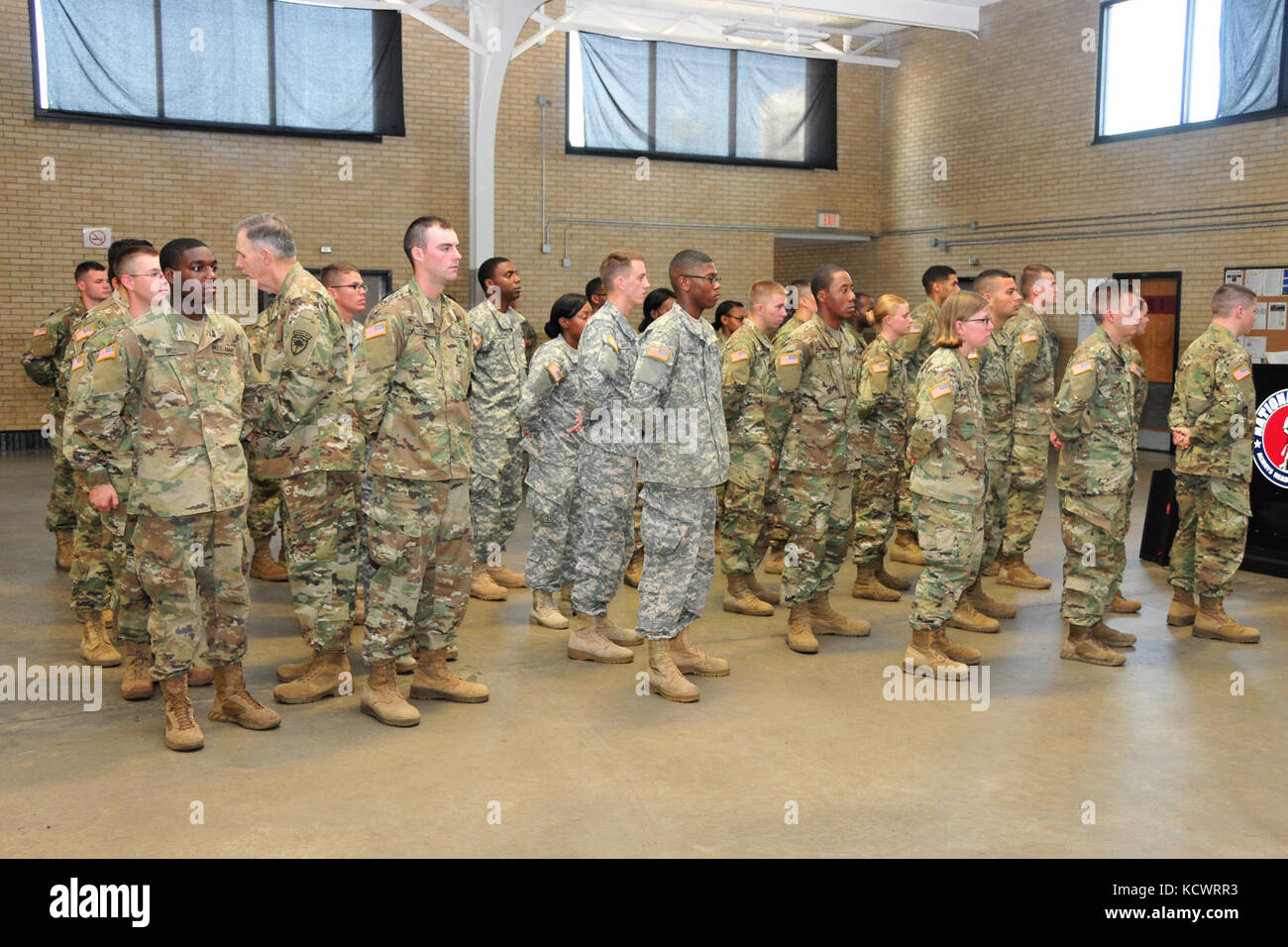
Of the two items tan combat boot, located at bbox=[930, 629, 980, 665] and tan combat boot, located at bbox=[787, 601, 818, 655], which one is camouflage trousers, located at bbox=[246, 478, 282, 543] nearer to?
tan combat boot, located at bbox=[787, 601, 818, 655]

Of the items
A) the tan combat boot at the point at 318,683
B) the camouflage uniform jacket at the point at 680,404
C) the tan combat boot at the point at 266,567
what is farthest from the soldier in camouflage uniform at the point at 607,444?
the tan combat boot at the point at 266,567

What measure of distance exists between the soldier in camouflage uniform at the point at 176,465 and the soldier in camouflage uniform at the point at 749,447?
9.00 ft

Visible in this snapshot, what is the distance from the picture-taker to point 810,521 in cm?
514

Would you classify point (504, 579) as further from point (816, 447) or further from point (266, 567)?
point (816, 447)

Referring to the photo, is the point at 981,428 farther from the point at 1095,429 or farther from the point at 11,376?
the point at 11,376

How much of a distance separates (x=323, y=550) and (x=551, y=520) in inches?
53.1

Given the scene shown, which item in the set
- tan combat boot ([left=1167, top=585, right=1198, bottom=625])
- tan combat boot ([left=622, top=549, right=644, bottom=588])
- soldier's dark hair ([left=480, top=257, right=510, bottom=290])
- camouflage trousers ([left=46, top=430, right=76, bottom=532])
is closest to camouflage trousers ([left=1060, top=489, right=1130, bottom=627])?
tan combat boot ([left=1167, top=585, right=1198, bottom=625])

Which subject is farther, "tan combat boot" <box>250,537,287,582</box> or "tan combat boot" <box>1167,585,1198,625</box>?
"tan combat boot" <box>250,537,287,582</box>

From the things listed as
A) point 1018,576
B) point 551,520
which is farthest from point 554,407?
point 1018,576

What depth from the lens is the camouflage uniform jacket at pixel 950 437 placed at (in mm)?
4579

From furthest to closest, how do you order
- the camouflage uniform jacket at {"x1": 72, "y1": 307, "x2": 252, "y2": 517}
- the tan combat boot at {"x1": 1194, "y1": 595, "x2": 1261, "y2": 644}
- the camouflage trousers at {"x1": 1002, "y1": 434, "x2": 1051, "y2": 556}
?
the camouflage trousers at {"x1": 1002, "y1": 434, "x2": 1051, "y2": 556}
the tan combat boot at {"x1": 1194, "y1": 595, "x2": 1261, "y2": 644}
the camouflage uniform jacket at {"x1": 72, "y1": 307, "x2": 252, "y2": 517}

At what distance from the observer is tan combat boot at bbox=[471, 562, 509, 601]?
6.11 meters

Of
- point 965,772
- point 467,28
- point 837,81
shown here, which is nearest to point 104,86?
point 467,28

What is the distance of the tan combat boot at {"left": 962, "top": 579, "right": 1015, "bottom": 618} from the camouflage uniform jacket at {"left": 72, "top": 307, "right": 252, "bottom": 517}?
384 cm
